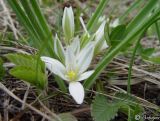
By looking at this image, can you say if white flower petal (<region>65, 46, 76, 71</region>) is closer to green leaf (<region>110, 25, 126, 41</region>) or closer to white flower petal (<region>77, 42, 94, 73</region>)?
white flower petal (<region>77, 42, 94, 73</region>)

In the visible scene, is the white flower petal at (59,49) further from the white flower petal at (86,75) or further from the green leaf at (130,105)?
the green leaf at (130,105)

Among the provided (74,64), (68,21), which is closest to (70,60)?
(74,64)

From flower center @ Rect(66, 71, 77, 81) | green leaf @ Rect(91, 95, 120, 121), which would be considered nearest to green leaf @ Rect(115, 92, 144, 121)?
green leaf @ Rect(91, 95, 120, 121)

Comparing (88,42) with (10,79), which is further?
(10,79)

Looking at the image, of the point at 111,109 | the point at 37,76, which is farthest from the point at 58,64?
the point at 111,109

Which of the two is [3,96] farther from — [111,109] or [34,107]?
[111,109]
